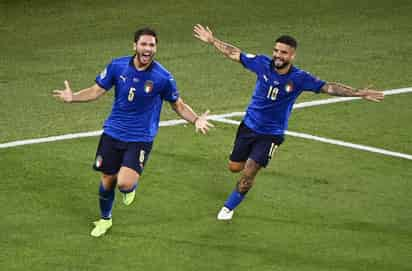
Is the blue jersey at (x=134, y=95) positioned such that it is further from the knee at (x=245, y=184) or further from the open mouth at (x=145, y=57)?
the knee at (x=245, y=184)

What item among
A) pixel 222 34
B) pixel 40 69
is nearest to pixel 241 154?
pixel 40 69

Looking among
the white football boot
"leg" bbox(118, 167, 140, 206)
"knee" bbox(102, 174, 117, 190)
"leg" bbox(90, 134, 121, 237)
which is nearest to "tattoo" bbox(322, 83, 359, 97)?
the white football boot

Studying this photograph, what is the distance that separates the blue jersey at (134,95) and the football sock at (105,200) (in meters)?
0.79

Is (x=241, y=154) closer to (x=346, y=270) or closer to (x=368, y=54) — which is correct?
(x=346, y=270)

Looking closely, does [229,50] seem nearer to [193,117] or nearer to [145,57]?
[193,117]

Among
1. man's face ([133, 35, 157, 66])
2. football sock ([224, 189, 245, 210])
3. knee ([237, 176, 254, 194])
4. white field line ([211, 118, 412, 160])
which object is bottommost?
white field line ([211, 118, 412, 160])

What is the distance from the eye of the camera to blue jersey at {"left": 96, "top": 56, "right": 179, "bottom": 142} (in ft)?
56.1

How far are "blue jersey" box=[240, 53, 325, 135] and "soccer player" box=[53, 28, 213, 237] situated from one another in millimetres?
1315

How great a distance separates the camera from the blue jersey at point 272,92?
1786 cm

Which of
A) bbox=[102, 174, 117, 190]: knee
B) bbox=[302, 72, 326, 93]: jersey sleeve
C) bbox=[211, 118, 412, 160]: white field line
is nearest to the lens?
bbox=[102, 174, 117, 190]: knee

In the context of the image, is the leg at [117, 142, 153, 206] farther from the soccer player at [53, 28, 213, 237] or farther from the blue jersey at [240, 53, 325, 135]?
the blue jersey at [240, 53, 325, 135]

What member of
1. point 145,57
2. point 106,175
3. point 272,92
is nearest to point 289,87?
point 272,92

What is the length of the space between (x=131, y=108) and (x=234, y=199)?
2.15m

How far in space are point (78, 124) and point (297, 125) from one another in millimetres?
3852
